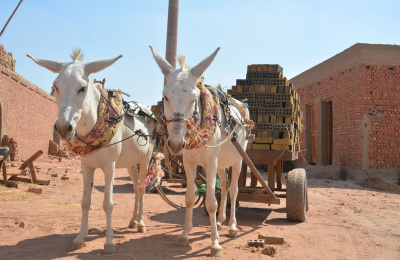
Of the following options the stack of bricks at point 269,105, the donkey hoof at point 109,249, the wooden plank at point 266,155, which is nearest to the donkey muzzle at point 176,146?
the donkey hoof at point 109,249

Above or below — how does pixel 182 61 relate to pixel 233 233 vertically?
above

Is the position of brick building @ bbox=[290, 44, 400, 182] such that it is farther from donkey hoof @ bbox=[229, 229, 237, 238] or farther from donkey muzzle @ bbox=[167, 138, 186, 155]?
donkey muzzle @ bbox=[167, 138, 186, 155]

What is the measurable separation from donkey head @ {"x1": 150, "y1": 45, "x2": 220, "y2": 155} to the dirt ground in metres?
1.58

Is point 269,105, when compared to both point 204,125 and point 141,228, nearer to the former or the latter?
point 204,125

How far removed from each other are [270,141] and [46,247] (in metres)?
4.37

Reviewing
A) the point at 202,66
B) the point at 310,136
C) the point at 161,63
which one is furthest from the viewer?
the point at 310,136

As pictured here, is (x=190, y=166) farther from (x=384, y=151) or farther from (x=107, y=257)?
(x=384, y=151)

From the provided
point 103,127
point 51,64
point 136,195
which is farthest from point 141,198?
point 51,64

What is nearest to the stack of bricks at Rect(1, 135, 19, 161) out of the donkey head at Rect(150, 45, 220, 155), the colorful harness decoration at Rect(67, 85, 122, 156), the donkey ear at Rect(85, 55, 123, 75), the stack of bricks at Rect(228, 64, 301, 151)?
the stack of bricks at Rect(228, 64, 301, 151)

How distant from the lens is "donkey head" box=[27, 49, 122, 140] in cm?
350

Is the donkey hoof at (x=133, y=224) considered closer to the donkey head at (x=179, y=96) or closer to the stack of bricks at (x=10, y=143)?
the donkey head at (x=179, y=96)

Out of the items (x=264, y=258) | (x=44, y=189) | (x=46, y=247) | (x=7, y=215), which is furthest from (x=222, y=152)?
(x=44, y=189)

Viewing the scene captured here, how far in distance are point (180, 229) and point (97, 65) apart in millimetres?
3151

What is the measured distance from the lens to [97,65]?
4.04 meters
